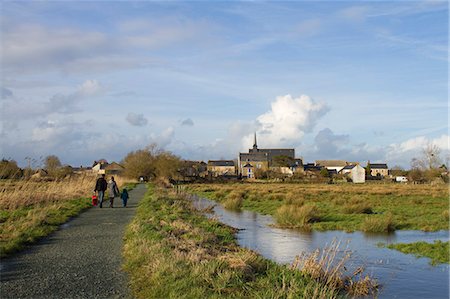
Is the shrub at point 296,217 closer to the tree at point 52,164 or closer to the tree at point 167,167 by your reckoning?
the tree at point 52,164

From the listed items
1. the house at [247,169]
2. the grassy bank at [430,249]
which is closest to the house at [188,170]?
the house at [247,169]

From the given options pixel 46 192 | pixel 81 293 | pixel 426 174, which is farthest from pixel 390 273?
pixel 426 174

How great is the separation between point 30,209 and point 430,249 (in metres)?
14.9

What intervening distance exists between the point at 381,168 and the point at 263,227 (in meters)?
144

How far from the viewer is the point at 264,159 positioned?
146750 millimetres

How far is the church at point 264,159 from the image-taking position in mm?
134625

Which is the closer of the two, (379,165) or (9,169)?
(9,169)

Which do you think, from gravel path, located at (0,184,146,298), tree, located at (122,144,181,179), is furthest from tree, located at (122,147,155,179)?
gravel path, located at (0,184,146,298)

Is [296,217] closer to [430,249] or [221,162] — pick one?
[430,249]

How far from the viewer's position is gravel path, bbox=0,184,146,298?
813cm

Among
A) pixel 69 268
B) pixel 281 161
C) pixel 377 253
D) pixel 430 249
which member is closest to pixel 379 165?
pixel 281 161

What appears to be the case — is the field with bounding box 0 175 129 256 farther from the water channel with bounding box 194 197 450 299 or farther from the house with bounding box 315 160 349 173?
the house with bounding box 315 160 349 173

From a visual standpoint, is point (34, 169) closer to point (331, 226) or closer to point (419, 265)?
point (331, 226)

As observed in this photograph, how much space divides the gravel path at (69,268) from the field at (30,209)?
1.55 ft
